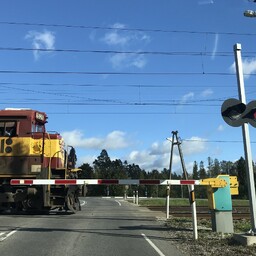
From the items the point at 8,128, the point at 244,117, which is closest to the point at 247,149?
the point at 244,117

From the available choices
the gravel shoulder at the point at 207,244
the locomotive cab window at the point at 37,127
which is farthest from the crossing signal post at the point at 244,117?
the locomotive cab window at the point at 37,127

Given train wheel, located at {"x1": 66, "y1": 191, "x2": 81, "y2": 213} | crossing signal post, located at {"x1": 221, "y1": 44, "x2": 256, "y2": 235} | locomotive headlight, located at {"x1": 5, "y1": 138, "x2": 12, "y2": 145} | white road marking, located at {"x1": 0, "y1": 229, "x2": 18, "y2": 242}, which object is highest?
locomotive headlight, located at {"x1": 5, "y1": 138, "x2": 12, "y2": 145}

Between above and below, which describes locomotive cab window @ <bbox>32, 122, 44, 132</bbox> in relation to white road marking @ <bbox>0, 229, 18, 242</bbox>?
above

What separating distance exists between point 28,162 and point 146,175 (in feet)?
369

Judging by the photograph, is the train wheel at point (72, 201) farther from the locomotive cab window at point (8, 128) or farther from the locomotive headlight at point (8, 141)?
the locomotive cab window at point (8, 128)

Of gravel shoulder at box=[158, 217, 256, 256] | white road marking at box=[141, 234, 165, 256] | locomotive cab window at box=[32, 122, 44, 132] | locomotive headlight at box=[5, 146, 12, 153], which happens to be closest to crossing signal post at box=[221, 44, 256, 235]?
gravel shoulder at box=[158, 217, 256, 256]

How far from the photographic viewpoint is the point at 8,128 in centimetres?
2086

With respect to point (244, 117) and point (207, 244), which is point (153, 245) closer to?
point (207, 244)

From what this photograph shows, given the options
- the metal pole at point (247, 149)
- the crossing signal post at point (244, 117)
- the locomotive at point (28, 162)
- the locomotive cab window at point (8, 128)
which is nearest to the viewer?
the metal pole at point (247, 149)

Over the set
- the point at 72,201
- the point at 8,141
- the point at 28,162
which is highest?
the point at 8,141

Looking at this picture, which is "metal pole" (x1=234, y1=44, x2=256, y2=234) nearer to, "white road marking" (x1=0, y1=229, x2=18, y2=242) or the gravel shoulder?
the gravel shoulder

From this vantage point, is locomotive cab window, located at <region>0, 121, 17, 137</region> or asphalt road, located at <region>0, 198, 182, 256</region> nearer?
asphalt road, located at <region>0, 198, 182, 256</region>

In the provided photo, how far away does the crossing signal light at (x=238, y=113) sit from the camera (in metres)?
11.5

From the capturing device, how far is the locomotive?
65.5 ft
